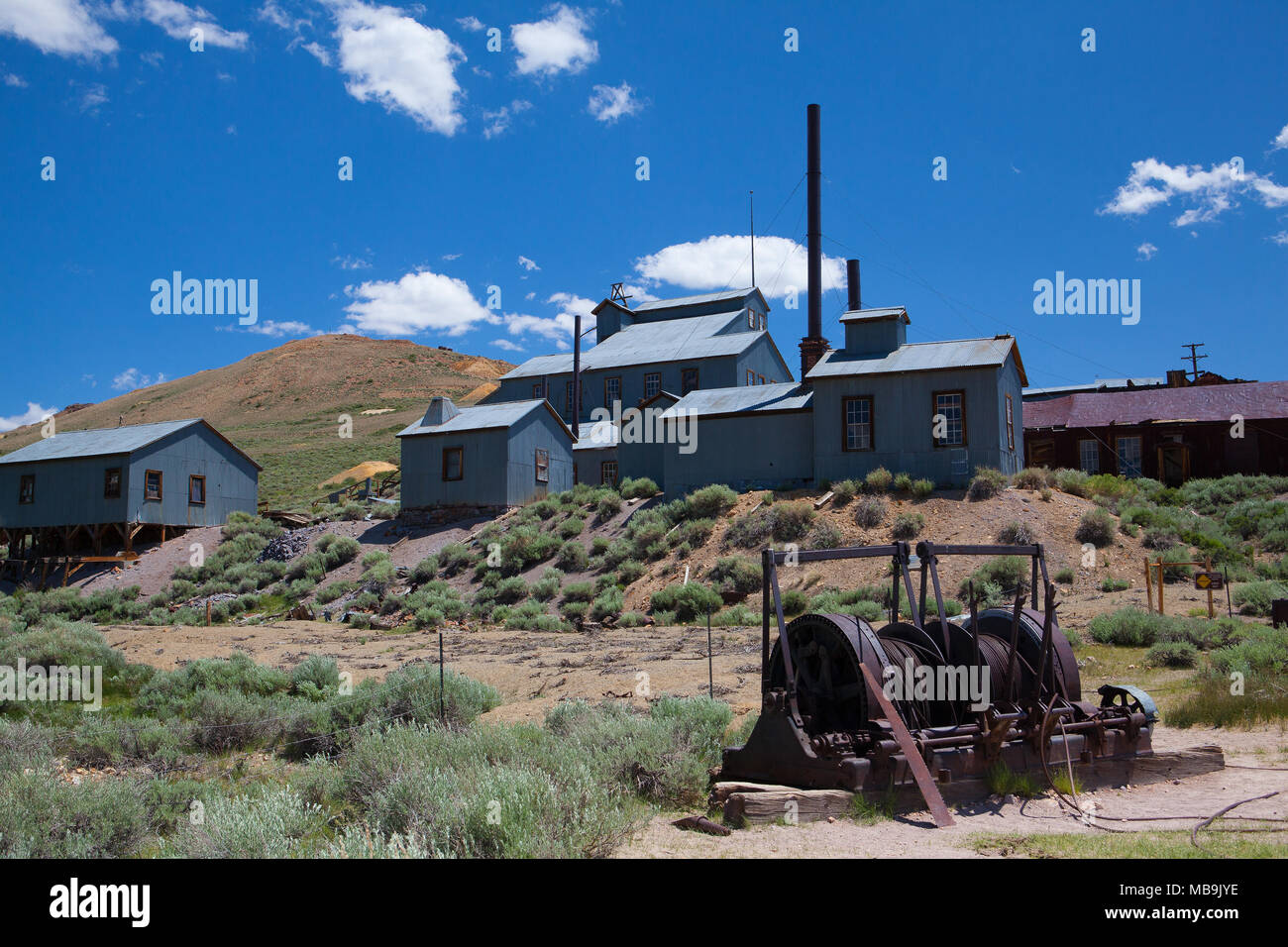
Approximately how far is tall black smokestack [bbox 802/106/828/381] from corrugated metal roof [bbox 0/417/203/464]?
2626 centimetres

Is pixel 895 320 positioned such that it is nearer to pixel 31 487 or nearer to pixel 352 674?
pixel 352 674

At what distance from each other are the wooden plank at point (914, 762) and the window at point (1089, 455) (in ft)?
112

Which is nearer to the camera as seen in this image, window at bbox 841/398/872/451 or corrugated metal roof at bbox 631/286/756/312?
window at bbox 841/398/872/451

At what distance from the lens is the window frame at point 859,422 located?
29094 mm

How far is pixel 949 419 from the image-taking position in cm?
2819

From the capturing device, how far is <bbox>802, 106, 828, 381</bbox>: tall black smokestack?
33.2 meters

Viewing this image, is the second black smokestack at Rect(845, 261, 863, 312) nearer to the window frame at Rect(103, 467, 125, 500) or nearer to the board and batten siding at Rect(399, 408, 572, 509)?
the board and batten siding at Rect(399, 408, 572, 509)

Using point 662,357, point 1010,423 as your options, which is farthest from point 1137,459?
point 662,357

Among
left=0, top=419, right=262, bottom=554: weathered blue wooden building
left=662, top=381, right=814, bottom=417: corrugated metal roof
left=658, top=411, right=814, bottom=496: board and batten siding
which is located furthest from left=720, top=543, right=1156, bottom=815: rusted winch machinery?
left=0, top=419, right=262, bottom=554: weathered blue wooden building

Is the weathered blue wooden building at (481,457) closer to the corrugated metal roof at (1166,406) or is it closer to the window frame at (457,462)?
the window frame at (457,462)

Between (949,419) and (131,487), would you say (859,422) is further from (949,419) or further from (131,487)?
(131,487)

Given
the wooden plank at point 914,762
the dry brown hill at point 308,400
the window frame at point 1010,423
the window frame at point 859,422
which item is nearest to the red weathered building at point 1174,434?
the window frame at point 1010,423

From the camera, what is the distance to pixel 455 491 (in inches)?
1491
